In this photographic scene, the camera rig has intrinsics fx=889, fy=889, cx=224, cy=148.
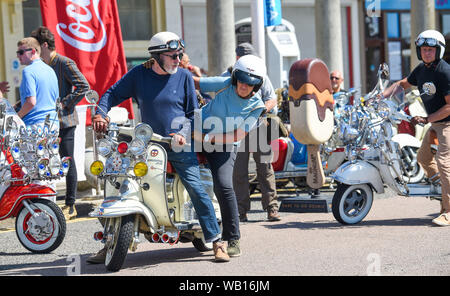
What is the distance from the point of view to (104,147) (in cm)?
654

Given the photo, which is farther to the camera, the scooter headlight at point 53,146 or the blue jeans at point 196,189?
the scooter headlight at point 53,146

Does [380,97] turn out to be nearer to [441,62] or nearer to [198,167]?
[441,62]

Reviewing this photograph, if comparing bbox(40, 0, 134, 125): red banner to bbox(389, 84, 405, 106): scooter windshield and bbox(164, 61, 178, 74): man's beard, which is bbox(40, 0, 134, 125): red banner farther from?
bbox(164, 61, 178, 74): man's beard

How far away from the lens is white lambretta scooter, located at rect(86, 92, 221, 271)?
643 cm

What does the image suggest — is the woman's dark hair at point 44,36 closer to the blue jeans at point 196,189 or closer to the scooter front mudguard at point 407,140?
the blue jeans at point 196,189

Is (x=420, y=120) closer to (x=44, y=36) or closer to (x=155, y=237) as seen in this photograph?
(x=155, y=237)

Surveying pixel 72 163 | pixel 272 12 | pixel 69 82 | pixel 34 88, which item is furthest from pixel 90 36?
pixel 272 12

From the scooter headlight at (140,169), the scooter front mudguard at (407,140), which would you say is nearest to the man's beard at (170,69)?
the scooter headlight at (140,169)

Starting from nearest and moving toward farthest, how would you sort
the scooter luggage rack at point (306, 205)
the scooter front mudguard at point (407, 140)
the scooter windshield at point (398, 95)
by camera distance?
the scooter windshield at point (398, 95) < the scooter luggage rack at point (306, 205) < the scooter front mudguard at point (407, 140)

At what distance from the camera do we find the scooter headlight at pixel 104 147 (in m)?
6.53

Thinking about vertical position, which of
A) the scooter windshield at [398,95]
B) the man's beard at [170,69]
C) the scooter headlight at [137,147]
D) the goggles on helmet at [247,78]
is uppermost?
the man's beard at [170,69]

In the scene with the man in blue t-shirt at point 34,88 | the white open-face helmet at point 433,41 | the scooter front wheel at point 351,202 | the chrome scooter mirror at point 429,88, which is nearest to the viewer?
the chrome scooter mirror at point 429,88

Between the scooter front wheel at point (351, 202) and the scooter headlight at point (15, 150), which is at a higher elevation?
the scooter headlight at point (15, 150)

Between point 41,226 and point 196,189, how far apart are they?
1622 mm
